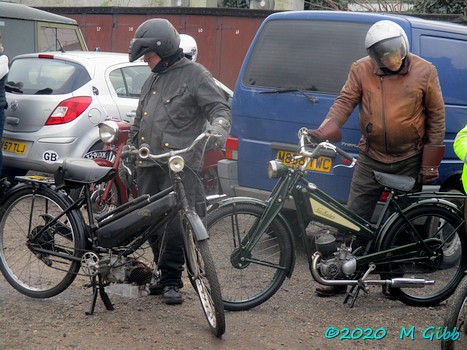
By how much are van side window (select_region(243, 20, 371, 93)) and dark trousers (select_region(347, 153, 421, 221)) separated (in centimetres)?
92

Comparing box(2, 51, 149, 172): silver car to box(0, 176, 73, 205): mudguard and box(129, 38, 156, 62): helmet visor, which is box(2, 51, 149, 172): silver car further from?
box(129, 38, 156, 62): helmet visor

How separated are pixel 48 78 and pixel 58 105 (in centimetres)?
43

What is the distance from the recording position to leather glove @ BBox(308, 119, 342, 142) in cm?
582

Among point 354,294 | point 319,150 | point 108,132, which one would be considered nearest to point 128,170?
point 108,132

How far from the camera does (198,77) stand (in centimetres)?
566

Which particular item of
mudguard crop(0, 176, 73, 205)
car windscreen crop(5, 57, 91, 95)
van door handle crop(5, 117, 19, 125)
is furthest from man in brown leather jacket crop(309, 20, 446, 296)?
van door handle crop(5, 117, 19, 125)

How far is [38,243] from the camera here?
5559 mm

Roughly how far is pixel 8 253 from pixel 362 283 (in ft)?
8.30

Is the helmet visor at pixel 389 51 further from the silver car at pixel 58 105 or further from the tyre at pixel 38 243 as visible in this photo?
the silver car at pixel 58 105

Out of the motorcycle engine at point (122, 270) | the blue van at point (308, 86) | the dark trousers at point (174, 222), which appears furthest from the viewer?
the blue van at point (308, 86)

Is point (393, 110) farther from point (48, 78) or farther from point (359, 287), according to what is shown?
point (48, 78)

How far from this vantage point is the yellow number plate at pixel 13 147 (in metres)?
8.80

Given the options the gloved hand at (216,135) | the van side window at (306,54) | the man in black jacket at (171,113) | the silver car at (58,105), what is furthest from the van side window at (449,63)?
the silver car at (58,105)

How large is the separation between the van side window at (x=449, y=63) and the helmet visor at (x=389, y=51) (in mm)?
885
